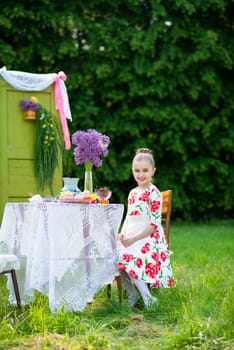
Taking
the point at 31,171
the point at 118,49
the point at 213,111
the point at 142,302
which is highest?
the point at 118,49

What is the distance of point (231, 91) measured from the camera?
10.9 meters

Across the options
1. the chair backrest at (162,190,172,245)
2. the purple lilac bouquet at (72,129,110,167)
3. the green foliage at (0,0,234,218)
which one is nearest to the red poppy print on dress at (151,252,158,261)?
the chair backrest at (162,190,172,245)

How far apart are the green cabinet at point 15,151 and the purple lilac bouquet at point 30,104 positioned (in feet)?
0.17

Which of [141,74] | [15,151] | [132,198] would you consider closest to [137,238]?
[132,198]

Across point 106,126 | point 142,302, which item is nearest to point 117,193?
point 106,126

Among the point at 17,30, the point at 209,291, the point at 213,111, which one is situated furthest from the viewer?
the point at 213,111

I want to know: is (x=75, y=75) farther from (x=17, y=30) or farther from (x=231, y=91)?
(x=231, y=91)

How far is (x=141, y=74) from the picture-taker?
33.4ft

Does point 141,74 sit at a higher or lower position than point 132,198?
higher

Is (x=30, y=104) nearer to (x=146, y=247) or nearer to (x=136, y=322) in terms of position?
(x=146, y=247)

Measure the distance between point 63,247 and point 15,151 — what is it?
82.4 inches

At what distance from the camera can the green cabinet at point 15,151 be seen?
6.11 metres

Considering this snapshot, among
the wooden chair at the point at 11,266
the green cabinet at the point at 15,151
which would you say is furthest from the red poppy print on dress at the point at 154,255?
the green cabinet at the point at 15,151

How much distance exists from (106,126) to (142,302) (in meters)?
5.83
